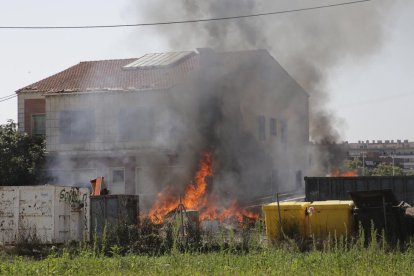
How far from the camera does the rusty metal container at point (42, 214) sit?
18297 mm

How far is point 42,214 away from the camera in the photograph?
18.5 metres

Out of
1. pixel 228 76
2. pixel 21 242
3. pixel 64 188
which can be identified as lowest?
pixel 21 242

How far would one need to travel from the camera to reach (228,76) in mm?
31297

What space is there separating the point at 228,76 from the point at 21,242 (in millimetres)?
16320

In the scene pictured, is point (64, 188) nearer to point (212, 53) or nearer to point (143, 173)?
point (143, 173)

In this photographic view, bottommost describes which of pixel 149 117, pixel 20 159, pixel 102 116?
pixel 20 159

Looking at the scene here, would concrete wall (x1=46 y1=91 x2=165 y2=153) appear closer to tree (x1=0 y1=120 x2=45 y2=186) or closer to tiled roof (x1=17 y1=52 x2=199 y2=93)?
tiled roof (x1=17 y1=52 x2=199 y2=93)

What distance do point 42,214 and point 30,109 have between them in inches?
662

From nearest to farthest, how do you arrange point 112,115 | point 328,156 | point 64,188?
point 64,188 → point 112,115 → point 328,156

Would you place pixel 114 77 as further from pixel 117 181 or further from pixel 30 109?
pixel 117 181

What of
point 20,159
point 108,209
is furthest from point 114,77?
point 108,209

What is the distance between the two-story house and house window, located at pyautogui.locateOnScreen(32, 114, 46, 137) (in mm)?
55

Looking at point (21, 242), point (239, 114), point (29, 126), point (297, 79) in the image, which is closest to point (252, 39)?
point (239, 114)

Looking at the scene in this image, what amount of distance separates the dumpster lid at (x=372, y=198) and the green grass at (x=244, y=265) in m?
3.18
